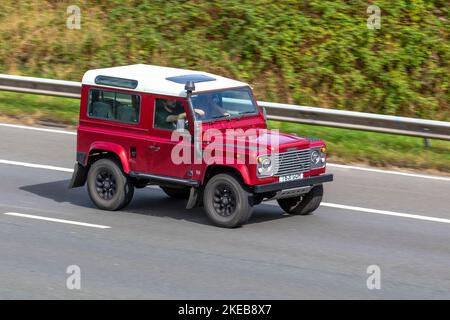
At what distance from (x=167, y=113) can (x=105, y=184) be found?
142cm

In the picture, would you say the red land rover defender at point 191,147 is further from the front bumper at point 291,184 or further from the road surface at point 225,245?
the road surface at point 225,245

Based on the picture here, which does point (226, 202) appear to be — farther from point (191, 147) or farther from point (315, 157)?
point (315, 157)

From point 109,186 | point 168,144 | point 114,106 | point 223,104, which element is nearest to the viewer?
point 168,144

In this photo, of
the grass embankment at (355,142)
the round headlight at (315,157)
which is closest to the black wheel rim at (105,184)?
the round headlight at (315,157)

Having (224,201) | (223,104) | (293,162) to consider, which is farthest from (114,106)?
(293,162)

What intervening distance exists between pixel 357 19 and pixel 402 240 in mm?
10403

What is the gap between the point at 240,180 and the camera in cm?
1248

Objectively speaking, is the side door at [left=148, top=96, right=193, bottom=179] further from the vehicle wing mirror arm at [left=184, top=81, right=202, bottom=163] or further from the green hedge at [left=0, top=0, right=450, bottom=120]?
the green hedge at [left=0, top=0, right=450, bottom=120]

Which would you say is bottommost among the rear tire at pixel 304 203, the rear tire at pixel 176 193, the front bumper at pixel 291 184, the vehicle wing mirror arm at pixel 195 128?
the rear tire at pixel 176 193

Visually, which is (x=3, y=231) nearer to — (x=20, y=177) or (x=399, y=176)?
(x=20, y=177)

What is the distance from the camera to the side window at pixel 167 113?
42.4 feet

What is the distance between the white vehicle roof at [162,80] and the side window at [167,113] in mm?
127

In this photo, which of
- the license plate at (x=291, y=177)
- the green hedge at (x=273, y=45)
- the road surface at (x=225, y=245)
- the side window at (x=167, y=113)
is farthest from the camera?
the green hedge at (x=273, y=45)

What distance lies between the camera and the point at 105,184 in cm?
1362
